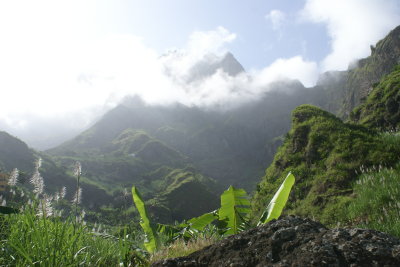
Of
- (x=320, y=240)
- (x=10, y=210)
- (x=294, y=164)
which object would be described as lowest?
(x=294, y=164)

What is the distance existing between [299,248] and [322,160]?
11543 millimetres

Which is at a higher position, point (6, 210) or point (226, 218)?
point (6, 210)

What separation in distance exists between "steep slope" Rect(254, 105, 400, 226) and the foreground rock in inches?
270

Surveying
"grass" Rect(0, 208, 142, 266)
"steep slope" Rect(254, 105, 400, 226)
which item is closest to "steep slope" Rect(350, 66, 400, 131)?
"steep slope" Rect(254, 105, 400, 226)

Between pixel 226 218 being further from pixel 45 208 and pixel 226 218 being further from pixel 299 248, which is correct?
pixel 299 248

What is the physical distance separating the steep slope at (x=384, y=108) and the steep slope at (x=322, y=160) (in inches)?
136

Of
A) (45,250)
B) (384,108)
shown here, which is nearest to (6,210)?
(45,250)

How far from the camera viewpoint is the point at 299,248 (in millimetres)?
2855

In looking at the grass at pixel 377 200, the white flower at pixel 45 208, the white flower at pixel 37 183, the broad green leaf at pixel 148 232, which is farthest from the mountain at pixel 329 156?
the white flower at pixel 37 183

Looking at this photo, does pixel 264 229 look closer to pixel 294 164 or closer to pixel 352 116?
pixel 294 164

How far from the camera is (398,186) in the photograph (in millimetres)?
7582

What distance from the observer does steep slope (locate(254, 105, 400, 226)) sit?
1089cm

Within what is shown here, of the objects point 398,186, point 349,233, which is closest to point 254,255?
point 349,233

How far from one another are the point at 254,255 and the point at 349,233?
36.2 inches
